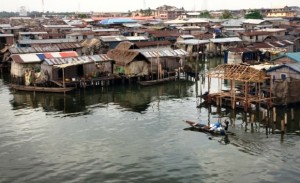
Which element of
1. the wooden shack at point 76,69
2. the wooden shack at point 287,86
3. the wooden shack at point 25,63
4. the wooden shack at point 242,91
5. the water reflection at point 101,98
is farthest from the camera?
the wooden shack at point 25,63

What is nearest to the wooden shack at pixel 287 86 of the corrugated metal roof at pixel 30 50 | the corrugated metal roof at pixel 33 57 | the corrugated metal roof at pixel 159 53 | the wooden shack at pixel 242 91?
the wooden shack at pixel 242 91

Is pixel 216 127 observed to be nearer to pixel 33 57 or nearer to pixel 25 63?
pixel 25 63

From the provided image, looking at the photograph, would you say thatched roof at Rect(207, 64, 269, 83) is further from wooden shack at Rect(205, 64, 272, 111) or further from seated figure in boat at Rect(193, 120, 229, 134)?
seated figure in boat at Rect(193, 120, 229, 134)

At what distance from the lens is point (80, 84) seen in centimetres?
4669

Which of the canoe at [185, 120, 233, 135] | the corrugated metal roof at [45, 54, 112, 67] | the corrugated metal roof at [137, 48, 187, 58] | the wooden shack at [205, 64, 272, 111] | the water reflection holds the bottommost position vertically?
the canoe at [185, 120, 233, 135]

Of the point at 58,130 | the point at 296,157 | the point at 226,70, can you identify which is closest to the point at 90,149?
the point at 58,130

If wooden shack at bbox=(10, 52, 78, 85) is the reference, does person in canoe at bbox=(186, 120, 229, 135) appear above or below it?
below

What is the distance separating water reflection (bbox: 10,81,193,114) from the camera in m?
39.7

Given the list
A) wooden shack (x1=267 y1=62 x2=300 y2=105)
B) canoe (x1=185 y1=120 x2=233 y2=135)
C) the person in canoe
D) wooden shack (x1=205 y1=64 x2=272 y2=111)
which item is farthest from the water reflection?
wooden shack (x1=267 y1=62 x2=300 y2=105)

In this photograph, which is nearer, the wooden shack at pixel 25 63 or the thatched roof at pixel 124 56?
the wooden shack at pixel 25 63

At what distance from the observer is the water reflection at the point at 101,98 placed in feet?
130

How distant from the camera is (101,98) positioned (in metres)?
43.6

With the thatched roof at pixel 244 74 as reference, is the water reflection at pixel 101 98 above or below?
below

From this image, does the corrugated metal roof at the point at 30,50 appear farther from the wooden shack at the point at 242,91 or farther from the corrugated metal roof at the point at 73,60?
the wooden shack at the point at 242,91
